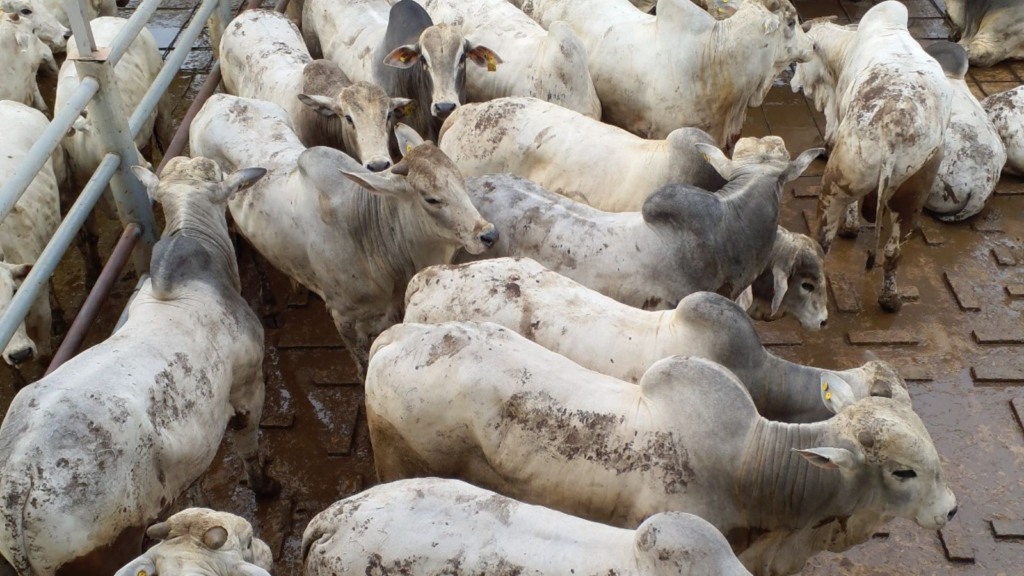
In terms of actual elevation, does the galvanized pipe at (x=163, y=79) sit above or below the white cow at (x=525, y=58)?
above

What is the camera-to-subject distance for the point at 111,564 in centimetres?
387

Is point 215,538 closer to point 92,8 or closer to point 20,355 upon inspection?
point 20,355

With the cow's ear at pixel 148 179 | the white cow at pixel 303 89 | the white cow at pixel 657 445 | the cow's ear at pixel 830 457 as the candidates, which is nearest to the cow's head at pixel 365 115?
the white cow at pixel 303 89

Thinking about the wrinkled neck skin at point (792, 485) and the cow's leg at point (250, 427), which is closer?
the wrinkled neck skin at point (792, 485)

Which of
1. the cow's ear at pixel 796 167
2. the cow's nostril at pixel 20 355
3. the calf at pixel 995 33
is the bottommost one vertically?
the cow's nostril at pixel 20 355

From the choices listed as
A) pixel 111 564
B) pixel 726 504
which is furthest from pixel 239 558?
pixel 726 504

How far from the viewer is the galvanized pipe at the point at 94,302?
4828mm

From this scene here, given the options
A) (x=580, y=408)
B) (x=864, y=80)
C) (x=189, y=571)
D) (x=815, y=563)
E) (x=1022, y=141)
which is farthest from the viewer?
(x=1022, y=141)

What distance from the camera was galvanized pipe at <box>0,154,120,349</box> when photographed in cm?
444

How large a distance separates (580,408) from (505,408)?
30cm

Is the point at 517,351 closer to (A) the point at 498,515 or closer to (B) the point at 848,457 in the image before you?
(A) the point at 498,515

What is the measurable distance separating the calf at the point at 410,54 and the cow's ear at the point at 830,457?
11.5 ft

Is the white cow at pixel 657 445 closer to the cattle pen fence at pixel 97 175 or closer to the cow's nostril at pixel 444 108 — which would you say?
the cattle pen fence at pixel 97 175

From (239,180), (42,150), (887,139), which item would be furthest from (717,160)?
(42,150)
